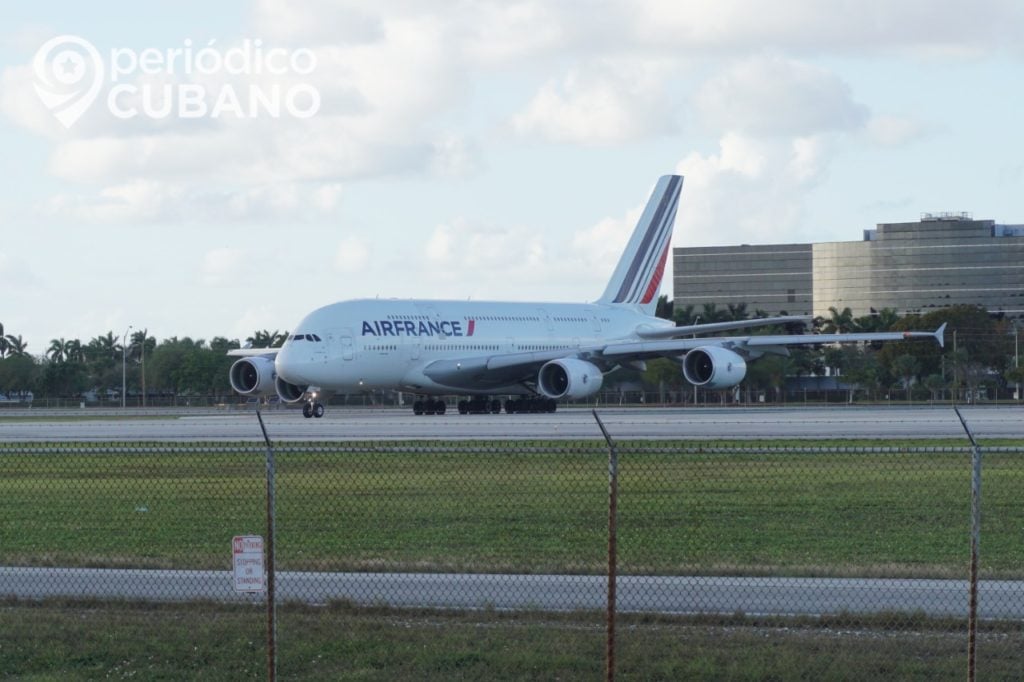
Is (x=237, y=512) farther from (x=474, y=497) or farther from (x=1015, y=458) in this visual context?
(x=1015, y=458)

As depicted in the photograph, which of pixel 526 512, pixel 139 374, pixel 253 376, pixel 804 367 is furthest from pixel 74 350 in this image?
Result: pixel 526 512

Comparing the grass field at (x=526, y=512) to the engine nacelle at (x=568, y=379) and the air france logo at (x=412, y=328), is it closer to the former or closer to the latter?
the air france logo at (x=412, y=328)

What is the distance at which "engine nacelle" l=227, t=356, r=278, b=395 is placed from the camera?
199ft

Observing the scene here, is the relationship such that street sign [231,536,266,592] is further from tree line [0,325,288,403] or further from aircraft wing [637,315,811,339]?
tree line [0,325,288,403]

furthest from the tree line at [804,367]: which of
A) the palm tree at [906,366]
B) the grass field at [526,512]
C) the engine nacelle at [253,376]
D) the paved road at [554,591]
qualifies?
the paved road at [554,591]

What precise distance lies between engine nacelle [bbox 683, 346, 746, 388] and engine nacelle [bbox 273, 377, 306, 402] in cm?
1423

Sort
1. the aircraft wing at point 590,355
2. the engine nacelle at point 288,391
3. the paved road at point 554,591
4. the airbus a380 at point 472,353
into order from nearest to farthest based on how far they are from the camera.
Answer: the paved road at point 554,591
the airbus a380 at point 472,353
the engine nacelle at point 288,391
the aircraft wing at point 590,355

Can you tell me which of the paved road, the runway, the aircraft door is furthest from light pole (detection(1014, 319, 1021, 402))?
the paved road

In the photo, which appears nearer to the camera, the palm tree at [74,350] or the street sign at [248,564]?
the street sign at [248,564]

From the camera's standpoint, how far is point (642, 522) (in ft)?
69.4

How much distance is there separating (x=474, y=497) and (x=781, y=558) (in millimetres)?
8285

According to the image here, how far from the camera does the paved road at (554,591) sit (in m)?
14.6

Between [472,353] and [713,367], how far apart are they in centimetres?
918

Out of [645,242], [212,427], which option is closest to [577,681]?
[212,427]
